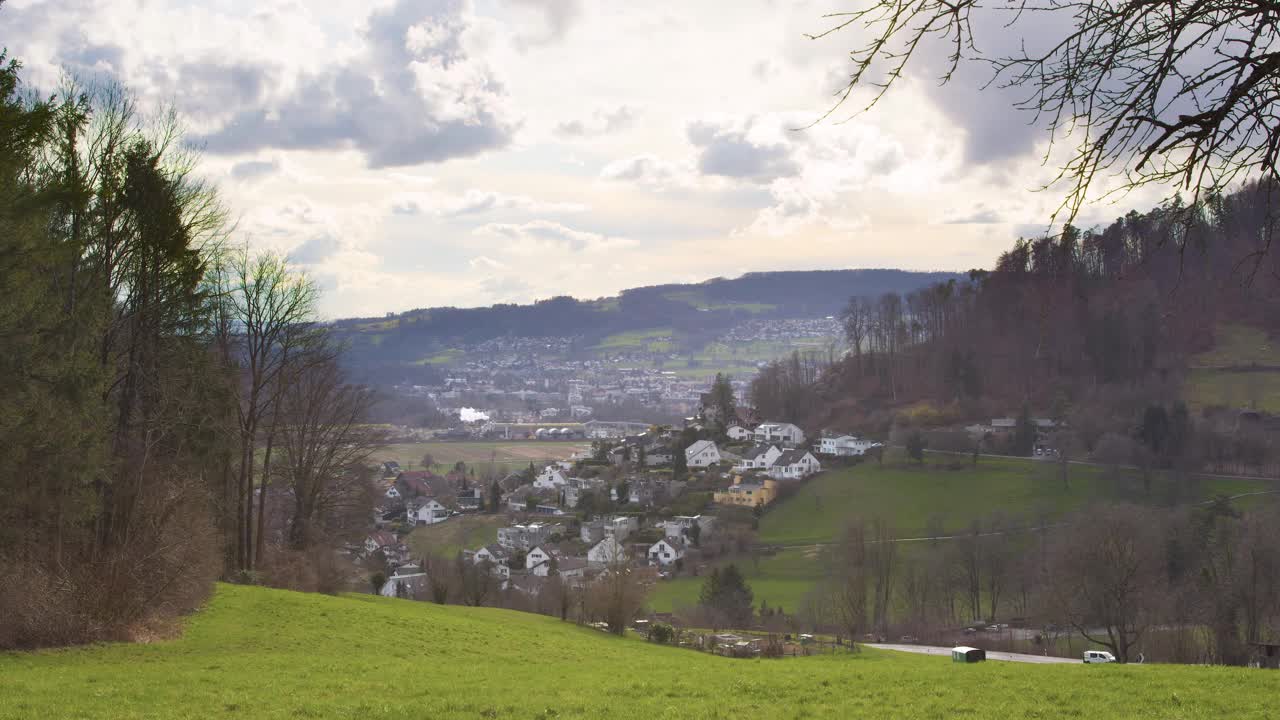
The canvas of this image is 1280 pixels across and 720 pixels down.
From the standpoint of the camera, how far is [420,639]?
66.2 ft

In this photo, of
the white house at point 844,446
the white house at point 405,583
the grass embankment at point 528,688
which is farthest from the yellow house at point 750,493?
the grass embankment at point 528,688

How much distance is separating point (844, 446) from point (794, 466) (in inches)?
243

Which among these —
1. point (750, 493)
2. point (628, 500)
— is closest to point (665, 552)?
point (750, 493)

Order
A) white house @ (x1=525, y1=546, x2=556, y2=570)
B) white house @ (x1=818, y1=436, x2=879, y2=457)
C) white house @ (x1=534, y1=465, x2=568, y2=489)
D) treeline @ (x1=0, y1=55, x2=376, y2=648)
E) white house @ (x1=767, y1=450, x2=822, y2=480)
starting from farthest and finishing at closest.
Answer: white house @ (x1=534, y1=465, x2=568, y2=489) → white house @ (x1=818, y1=436, x2=879, y2=457) → white house @ (x1=767, y1=450, x2=822, y2=480) → white house @ (x1=525, y1=546, x2=556, y2=570) → treeline @ (x1=0, y1=55, x2=376, y2=648)

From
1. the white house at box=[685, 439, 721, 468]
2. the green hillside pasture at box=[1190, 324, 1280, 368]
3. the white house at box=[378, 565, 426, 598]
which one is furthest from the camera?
the white house at box=[685, 439, 721, 468]

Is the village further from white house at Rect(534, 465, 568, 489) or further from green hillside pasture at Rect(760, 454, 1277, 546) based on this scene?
green hillside pasture at Rect(760, 454, 1277, 546)

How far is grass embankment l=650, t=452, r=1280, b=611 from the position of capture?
2119 inches

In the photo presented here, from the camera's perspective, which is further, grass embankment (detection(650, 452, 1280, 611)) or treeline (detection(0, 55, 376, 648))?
grass embankment (detection(650, 452, 1280, 611))

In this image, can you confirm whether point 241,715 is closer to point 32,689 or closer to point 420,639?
point 32,689

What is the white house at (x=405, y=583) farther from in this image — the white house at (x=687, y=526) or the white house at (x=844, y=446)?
the white house at (x=844, y=446)

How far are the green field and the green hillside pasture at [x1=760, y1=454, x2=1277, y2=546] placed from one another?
44021mm

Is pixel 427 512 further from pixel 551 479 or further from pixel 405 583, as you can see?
pixel 405 583

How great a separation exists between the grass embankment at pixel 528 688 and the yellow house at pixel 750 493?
56.0 metres

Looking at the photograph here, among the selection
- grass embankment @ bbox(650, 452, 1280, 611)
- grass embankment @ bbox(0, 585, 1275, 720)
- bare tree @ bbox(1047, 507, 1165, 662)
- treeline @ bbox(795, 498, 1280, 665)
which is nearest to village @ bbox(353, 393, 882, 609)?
grass embankment @ bbox(650, 452, 1280, 611)
